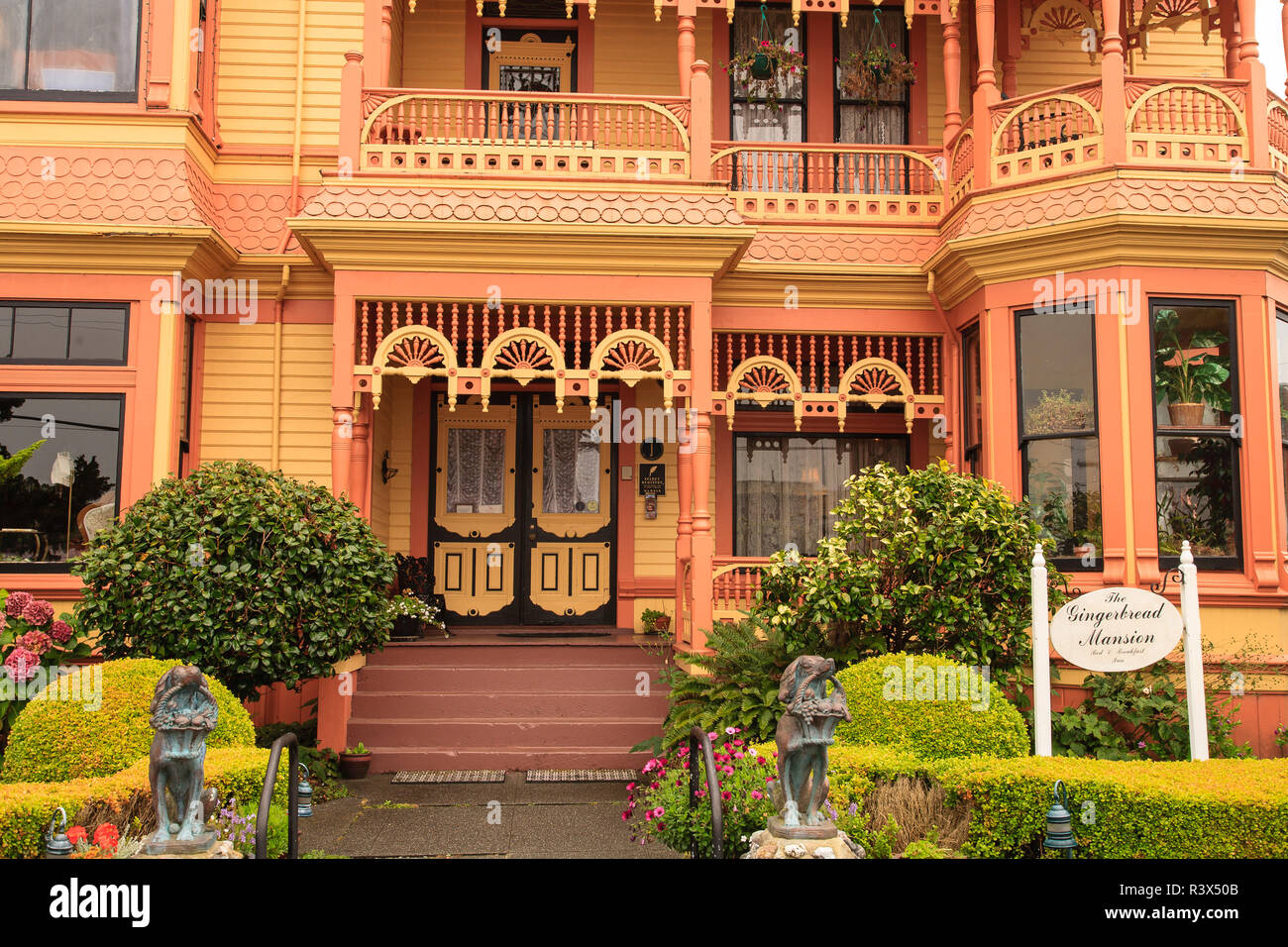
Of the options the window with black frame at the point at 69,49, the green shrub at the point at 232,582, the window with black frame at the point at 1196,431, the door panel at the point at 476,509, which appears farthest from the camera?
the door panel at the point at 476,509

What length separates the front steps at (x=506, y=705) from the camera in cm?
935

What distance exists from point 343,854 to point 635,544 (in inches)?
234

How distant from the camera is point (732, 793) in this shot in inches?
233

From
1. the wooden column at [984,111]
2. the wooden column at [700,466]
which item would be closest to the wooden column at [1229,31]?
the wooden column at [984,111]

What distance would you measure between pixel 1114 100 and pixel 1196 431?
314cm

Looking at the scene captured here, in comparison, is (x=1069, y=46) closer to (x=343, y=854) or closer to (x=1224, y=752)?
(x=1224, y=752)

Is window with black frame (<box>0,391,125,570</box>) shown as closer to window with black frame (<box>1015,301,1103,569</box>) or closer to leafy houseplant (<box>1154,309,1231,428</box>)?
window with black frame (<box>1015,301,1103,569</box>)

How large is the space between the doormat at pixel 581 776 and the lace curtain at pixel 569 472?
3771mm

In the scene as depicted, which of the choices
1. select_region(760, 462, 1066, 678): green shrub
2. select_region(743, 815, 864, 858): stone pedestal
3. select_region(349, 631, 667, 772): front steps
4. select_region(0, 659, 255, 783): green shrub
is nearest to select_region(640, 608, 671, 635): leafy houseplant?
select_region(349, 631, 667, 772): front steps

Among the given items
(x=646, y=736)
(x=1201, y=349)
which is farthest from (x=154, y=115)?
(x=1201, y=349)

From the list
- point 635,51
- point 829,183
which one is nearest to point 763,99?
point 635,51

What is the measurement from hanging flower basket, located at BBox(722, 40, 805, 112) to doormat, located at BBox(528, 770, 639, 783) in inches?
315

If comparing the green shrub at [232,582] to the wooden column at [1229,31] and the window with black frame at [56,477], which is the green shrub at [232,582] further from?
the wooden column at [1229,31]

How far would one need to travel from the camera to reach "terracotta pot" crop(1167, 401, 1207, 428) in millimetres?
9344
